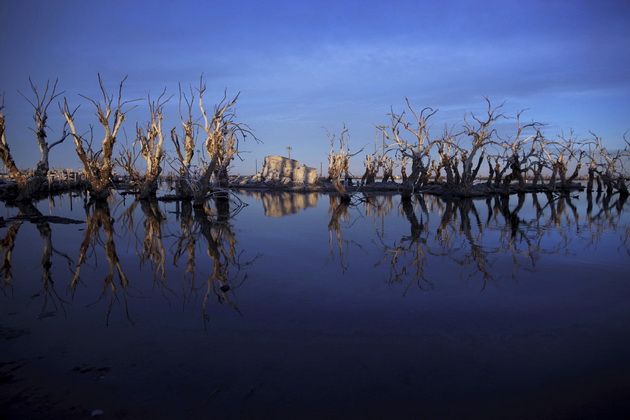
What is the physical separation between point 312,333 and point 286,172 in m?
42.8

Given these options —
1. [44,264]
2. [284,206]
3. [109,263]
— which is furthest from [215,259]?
[284,206]

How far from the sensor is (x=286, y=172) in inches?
1804

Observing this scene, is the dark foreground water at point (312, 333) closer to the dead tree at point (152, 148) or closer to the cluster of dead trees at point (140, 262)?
the cluster of dead trees at point (140, 262)

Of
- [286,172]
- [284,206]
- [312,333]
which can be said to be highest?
[286,172]

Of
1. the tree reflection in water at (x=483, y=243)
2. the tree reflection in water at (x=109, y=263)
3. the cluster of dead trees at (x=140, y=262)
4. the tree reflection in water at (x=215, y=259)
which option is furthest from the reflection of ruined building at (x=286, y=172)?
the cluster of dead trees at (x=140, y=262)

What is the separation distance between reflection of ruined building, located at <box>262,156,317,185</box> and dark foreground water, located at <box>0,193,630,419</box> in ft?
109

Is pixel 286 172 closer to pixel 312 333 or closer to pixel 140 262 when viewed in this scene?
pixel 140 262

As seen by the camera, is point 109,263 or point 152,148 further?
point 152,148

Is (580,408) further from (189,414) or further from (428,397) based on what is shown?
(189,414)

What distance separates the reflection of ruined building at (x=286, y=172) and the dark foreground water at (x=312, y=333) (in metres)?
33.3

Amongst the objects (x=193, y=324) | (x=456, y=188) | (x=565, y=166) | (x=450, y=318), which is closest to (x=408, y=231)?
(x=450, y=318)

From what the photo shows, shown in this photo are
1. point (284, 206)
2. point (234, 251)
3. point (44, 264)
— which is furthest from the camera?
point (284, 206)

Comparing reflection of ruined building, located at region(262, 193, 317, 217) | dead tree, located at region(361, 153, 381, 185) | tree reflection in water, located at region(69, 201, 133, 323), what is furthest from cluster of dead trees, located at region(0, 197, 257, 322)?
dead tree, located at region(361, 153, 381, 185)

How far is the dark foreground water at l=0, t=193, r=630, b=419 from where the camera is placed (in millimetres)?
2447
